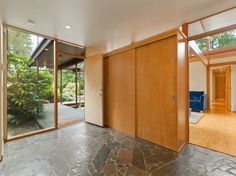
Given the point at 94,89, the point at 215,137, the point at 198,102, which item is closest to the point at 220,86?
the point at 198,102

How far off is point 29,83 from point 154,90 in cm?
310

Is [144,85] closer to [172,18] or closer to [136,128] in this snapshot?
[136,128]

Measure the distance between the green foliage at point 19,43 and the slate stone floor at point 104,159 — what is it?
2056 millimetres

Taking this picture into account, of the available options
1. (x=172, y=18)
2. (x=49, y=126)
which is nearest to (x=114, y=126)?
(x=49, y=126)

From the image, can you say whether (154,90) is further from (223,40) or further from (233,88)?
(233,88)

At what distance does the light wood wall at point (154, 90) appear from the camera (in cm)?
250

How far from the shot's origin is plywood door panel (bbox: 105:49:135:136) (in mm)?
3328

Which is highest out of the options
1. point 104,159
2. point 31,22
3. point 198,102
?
point 31,22

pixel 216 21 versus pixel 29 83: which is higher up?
pixel 216 21

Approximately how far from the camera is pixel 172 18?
2.71m

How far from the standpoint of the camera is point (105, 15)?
260 cm

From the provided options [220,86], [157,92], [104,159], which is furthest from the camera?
[220,86]

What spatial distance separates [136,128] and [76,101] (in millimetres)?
4551

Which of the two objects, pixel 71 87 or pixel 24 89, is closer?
pixel 24 89
